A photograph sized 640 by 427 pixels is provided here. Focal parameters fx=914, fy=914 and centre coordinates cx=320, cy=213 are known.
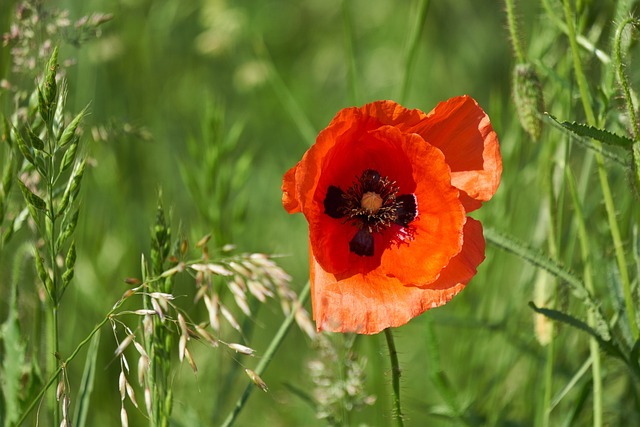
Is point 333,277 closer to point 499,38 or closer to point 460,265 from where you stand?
point 460,265

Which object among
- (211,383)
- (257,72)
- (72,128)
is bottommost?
(211,383)

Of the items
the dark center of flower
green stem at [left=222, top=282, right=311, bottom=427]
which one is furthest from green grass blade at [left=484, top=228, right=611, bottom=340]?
green stem at [left=222, top=282, right=311, bottom=427]

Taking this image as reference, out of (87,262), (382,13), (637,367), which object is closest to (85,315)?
(87,262)

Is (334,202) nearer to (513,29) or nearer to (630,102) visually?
(513,29)

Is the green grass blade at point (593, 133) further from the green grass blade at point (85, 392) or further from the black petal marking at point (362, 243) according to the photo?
the green grass blade at point (85, 392)

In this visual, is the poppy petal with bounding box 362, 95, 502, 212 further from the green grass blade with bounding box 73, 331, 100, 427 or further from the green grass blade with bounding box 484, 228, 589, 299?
the green grass blade with bounding box 73, 331, 100, 427

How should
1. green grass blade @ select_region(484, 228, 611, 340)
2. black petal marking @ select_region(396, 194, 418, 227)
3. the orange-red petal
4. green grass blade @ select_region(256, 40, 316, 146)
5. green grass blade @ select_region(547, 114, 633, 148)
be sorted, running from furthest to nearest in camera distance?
green grass blade @ select_region(256, 40, 316, 146) < black petal marking @ select_region(396, 194, 418, 227) < green grass blade @ select_region(484, 228, 611, 340) < the orange-red petal < green grass blade @ select_region(547, 114, 633, 148)

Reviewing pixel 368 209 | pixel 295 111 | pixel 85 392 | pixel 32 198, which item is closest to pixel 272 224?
pixel 295 111

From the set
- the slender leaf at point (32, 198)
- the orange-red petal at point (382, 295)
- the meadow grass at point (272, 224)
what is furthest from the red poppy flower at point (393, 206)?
the slender leaf at point (32, 198)

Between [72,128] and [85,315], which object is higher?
[72,128]
